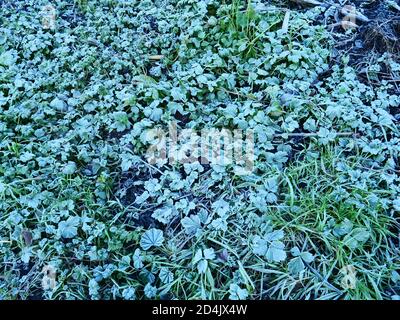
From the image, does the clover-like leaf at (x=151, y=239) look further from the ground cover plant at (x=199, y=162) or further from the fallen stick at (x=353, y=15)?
the fallen stick at (x=353, y=15)

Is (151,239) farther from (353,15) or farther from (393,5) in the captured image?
(393,5)

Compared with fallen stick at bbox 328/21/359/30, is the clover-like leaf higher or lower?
lower

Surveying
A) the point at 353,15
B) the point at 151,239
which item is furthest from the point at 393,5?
the point at 151,239

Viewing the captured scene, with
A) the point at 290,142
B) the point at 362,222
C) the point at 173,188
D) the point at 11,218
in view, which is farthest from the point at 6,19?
the point at 362,222

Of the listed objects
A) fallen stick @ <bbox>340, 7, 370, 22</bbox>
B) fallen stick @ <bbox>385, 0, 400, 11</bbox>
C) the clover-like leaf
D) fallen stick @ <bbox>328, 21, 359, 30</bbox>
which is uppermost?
fallen stick @ <bbox>385, 0, 400, 11</bbox>

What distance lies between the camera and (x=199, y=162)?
7.60ft

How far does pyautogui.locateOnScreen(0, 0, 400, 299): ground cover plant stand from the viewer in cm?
191

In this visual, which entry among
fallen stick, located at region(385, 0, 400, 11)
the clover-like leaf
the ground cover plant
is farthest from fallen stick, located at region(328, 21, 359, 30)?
the clover-like leaf

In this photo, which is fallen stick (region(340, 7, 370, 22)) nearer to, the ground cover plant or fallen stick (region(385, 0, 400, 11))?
the ground cover plant

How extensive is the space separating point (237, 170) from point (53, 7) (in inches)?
82.8

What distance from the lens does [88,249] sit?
1.99 m

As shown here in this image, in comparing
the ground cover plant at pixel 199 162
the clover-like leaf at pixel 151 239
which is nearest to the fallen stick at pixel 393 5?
the ground cover plant at pixel 199 162

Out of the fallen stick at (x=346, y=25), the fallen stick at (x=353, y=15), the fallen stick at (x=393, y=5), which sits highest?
the fallen stick at (x=393, y=5)

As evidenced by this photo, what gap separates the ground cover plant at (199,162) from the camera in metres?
1.91
